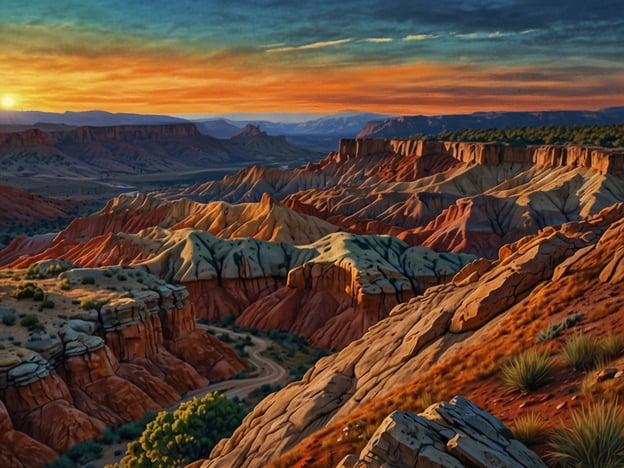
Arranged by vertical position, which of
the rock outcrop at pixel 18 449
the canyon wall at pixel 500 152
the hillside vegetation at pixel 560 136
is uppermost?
the hillside vegetation at pixel 560 136

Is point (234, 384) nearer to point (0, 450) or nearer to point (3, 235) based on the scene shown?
point (0, 450)

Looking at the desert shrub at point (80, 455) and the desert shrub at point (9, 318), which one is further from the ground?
the desert shrub at point (9, 318)

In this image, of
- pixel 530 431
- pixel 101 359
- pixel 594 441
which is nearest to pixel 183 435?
pixel 101 359

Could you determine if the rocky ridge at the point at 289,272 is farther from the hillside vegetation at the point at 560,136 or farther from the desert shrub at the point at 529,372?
the hillside vegetation at the point at 560,136

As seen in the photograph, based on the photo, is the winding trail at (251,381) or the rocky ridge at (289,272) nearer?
the winding trail at (251,381)

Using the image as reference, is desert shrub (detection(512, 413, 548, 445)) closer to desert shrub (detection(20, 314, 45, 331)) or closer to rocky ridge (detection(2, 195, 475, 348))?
desert shrub (detection(20, 314, 45, 331))

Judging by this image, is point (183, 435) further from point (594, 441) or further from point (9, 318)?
Result: point (594, 441)

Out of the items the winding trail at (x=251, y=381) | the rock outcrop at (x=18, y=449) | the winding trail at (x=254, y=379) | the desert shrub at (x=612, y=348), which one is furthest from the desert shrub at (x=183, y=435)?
the desert shrub at (x=612, y=348)
